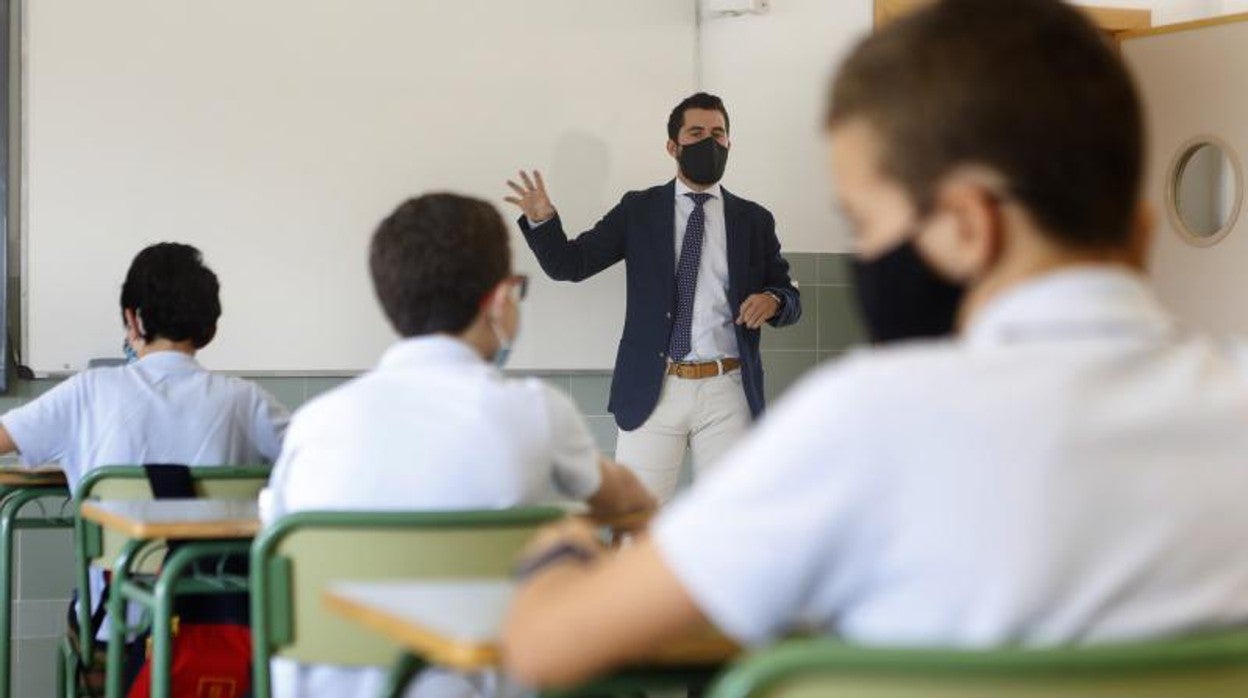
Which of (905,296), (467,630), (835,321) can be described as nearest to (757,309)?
(835,321)

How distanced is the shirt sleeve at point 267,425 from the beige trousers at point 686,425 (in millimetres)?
1727

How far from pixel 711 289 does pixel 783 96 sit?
0.86 meters

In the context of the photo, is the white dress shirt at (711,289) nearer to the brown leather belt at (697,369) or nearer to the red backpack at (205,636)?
the brown leather belt at (697,369)

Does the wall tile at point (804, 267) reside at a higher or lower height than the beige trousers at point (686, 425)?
higher

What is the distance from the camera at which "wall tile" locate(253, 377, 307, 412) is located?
528 centimetres

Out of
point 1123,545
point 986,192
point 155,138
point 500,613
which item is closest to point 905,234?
point 986,192

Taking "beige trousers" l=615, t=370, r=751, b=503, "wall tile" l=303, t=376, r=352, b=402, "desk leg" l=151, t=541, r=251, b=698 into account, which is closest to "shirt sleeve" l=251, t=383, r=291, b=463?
"desk leg" l=151, t=541, r=251, b=698

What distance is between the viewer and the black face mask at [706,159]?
17.9 feet

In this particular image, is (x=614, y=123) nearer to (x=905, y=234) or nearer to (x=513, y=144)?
(x=513, y=144)

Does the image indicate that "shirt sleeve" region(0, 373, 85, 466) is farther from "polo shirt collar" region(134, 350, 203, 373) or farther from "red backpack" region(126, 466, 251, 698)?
"red backpack" region(126, 466, 251, 698)

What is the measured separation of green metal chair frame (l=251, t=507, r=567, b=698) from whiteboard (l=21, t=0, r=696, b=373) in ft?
9.43

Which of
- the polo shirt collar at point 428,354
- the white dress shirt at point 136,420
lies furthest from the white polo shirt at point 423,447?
the white dress shirt at point 136,420

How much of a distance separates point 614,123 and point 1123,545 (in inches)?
186

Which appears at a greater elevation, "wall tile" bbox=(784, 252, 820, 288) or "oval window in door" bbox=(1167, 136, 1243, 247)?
"oval window in door" bbox=(1167, 136, 1243, 247)
